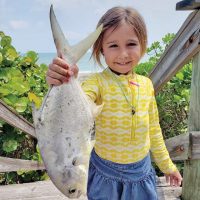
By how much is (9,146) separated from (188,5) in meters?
1.99

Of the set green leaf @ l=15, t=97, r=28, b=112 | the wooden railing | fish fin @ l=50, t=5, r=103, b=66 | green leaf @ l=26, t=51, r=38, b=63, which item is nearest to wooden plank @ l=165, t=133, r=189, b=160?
the wooden railing

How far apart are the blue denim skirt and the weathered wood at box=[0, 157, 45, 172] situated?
147 centimetres

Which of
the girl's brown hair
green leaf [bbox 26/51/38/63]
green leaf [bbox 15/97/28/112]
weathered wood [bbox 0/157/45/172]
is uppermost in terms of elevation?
green leaf [bbox 26/51/38/63]

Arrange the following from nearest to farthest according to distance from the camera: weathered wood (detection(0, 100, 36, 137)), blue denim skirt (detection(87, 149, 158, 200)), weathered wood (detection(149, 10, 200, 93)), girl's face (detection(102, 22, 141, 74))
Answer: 1. girl's face (detection(102, 22, 141, 74))
2. blue denim skirt (detection(87, 149, 158, 200))
3. weathered wood (detection(149, 10, 200, 93))
4. weathered wood (detection(0, 100, 36, 137))

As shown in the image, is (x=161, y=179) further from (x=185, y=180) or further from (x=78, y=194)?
(x=78, y=194)

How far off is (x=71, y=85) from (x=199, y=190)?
2.05 m

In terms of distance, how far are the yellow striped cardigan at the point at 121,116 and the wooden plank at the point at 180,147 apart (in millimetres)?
907

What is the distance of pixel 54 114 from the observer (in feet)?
4.14

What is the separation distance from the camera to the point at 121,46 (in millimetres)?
1918

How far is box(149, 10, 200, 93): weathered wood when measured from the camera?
2.67 m

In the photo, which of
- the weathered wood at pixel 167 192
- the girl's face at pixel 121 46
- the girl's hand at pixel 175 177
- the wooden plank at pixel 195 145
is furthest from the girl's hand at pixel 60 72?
the weathered wood at pixel 167 192

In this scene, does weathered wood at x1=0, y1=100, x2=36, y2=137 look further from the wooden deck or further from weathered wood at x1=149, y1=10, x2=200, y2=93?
weathered wood at x1=149, y1=10, x2=200, y2=93

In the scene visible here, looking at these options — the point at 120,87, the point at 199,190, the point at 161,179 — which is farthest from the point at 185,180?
the point at 120,87

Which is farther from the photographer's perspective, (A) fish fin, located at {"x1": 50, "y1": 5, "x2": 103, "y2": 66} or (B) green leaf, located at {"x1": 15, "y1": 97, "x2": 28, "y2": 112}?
(B) green leaf, located at {"x1": 15, "y1": 97, "x2": 28, "y2": 112}
